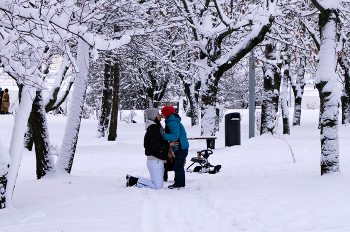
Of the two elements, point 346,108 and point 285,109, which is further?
point 346,108

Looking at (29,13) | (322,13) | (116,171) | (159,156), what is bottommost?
(116,171)

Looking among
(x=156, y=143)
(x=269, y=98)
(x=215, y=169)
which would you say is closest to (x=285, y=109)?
(x=269, y=98)

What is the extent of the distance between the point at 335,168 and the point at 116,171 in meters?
5.56

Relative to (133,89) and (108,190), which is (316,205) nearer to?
(108,190)

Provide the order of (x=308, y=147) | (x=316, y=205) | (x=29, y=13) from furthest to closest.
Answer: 1. (x=308, y=147)
2. (x=316, y=205)
3. (x=29, y=13)

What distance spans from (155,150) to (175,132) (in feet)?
1.67

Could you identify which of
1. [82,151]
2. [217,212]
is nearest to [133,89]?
[82,151]

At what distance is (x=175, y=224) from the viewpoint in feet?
16.1

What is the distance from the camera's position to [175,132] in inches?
303

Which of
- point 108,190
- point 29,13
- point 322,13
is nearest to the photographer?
point 29,13

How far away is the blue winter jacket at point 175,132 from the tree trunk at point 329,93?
275cm

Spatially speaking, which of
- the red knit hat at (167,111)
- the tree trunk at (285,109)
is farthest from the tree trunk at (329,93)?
the tree trunk at (285,109)

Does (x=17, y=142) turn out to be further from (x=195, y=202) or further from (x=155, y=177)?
(x=195, y=202)

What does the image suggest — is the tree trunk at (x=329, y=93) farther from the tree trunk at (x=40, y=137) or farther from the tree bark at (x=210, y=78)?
the tree bark at (x=210, y=78)
